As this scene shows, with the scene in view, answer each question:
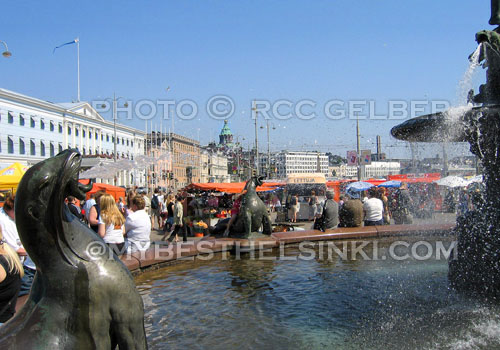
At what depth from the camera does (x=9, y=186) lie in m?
13.2

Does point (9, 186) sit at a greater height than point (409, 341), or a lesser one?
greater

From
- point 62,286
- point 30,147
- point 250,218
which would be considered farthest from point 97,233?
point 30,147

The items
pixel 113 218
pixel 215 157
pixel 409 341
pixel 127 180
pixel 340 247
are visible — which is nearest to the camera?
pixel 409 341

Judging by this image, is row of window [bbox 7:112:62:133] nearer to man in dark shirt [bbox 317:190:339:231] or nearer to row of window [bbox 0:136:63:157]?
row of window [bbox 0:136:63:157]

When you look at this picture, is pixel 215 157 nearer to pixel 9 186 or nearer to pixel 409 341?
pixel 9 186

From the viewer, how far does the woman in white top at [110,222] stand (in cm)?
676

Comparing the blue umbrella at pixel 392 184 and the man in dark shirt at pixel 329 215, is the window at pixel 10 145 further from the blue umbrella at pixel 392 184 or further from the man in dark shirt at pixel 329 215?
the man in dark shirt at pixel 329 215

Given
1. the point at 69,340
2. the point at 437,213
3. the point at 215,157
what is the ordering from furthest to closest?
the point at 215,157 < the point at 437,213 < the point at 69,340

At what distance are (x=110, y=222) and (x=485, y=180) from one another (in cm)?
519

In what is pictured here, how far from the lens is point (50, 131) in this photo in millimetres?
61688

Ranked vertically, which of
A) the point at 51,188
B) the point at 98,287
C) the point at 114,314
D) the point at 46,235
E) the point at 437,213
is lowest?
the point at 437,213

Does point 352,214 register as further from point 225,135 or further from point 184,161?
point 225,135

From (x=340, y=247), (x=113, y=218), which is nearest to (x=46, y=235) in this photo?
(x=113, y=218)

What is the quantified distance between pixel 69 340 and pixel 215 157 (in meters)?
114
